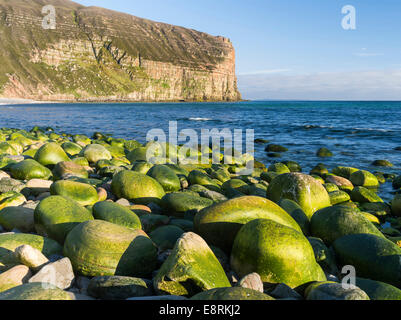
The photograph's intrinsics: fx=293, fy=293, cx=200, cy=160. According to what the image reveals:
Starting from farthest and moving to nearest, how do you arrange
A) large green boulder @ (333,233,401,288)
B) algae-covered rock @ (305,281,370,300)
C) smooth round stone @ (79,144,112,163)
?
smooth round stone @ (79,144,112,163), large green boulder @ (333,233,401,288), algae-covered rock @ (305,281,370,300)

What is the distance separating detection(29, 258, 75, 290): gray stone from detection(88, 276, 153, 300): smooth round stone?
8.4 inches

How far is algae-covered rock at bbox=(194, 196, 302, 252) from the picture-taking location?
2650mm

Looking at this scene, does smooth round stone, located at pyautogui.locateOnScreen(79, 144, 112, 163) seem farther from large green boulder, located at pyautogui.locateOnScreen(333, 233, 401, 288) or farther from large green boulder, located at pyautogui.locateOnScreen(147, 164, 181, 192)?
large green boulder, located at pyautogui.locateOnScreen(333, 233, 401, 288)

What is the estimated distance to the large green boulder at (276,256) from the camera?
2156 mm

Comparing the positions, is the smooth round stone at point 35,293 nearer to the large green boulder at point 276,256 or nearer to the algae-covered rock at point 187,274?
the algae-covered rock at point 187,274

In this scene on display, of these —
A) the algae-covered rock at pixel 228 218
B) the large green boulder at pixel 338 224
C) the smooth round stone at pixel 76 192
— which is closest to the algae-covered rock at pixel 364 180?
the large green boulder at pixel 338 224

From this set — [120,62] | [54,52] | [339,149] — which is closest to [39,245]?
[339,149]

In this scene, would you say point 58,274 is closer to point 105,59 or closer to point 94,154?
point 94,154

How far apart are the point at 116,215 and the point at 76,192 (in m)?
1.01

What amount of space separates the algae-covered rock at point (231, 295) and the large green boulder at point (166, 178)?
3.07 metres

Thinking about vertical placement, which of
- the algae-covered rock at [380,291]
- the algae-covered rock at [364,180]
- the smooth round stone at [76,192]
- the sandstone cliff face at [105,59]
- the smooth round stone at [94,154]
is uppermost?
the sandstone cliff face at [105,59]

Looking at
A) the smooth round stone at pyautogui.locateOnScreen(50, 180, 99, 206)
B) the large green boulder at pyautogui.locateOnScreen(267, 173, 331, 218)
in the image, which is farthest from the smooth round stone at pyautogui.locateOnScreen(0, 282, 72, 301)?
the large green boulder at pyautogui.locateOnScreen(267, 173, 331, 218)

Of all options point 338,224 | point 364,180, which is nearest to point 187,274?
point 338,224
